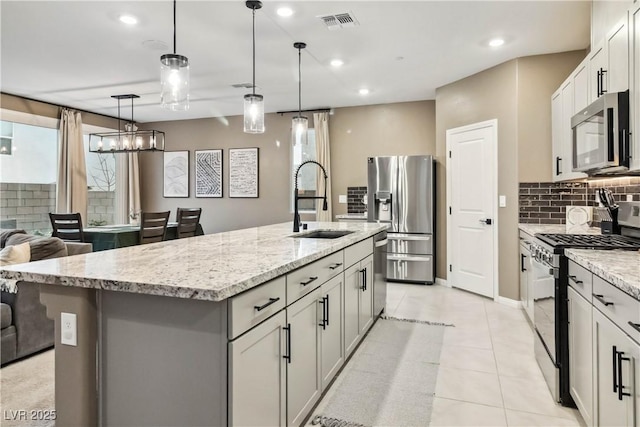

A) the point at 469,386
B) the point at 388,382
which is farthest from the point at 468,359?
the point at 388,382

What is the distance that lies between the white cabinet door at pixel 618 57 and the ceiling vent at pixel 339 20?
1851 millimetres

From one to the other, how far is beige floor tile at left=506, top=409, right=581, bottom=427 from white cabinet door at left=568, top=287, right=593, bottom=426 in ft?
0.41

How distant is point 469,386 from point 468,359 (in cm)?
44

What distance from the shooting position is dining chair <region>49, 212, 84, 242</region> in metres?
4.63

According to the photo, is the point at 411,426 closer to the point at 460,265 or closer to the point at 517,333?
the point at 517,333

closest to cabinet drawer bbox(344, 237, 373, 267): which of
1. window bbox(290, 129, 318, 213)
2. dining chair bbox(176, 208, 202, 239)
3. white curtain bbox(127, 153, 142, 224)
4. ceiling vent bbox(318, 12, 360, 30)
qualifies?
ceiling vent bbox(318, 12, 360, 30)

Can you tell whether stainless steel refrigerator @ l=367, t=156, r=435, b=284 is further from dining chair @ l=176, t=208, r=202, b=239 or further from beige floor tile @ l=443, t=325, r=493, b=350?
dining chair @ l=176, t=208, r=202, b=239

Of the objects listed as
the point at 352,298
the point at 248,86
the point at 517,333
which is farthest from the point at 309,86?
the point at 517,333

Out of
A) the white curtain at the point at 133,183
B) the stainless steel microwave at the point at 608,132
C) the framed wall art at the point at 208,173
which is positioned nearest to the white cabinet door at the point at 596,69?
the stainless steel microwave at the point at 608,132

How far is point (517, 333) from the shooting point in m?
3.46

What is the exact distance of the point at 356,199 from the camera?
646 cm

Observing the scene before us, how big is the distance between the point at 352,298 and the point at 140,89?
4453 mm

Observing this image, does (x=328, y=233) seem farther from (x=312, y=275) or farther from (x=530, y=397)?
(x=530, y=397)

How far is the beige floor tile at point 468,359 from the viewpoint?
2785mm
